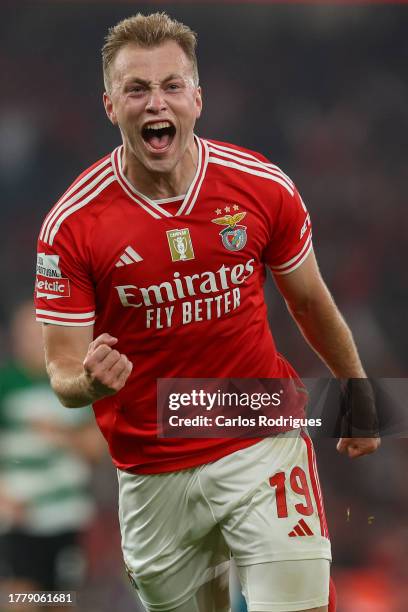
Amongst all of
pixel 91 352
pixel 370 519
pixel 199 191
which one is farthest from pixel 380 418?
pixel 370 519

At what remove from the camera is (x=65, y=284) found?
2.66 m

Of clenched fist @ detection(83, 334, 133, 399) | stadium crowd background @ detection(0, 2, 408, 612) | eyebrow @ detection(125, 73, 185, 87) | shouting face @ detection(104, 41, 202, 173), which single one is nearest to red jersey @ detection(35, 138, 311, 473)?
shouting face @ detection(104, 41, 202, 173)

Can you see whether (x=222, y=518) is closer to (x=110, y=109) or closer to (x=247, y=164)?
(x=247, y=164)

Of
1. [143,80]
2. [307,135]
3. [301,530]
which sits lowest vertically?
[301,530]

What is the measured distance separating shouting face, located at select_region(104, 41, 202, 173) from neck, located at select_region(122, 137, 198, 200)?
1.1 inches

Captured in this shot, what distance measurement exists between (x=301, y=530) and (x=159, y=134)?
1.06 metres

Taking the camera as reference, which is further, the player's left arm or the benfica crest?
the player's left arm

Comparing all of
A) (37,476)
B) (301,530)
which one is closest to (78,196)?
(301,530)

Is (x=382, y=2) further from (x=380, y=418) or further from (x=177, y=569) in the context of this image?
(x=177, y=569)

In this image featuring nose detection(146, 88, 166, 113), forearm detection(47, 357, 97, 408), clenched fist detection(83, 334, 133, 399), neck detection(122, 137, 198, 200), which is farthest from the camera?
neck detection(122, 137, 198, 200)

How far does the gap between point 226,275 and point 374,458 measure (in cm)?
298

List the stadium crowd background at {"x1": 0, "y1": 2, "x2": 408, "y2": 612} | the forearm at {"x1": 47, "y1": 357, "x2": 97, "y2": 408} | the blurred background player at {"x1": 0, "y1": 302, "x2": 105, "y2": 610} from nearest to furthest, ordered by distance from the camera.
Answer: the forearm at {"x1": 47, "y1": 357, "x2": 97, "y2": 408}, the blurred background player at {"x1": 0, "y1": 302, "x2": 105, "y2": 610}, the stadium crowd background at {"x1": 0, "y1": 2, "x2": 408, "y2": 612}

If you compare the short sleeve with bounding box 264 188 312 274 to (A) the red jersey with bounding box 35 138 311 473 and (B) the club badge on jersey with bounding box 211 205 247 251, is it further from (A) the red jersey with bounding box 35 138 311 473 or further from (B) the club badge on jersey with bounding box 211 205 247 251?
(B) the club badge on jersey with bounding box 211 205 247 251

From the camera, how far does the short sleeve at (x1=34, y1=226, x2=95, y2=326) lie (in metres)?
2.64
